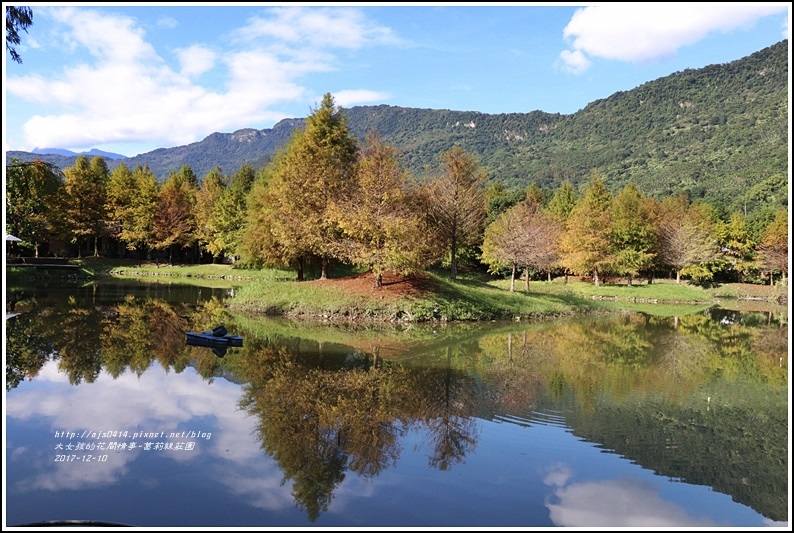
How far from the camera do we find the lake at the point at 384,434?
305 inches

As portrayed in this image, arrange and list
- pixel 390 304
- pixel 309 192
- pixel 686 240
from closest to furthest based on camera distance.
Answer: pixel 390 304, pixel 309 192, pixel 686 240

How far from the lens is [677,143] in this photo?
135 meters

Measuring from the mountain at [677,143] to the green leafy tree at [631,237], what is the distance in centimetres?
2142

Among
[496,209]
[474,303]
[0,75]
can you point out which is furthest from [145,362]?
[496,209]

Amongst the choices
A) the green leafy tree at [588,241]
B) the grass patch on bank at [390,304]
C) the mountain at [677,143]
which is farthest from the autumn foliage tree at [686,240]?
the grass patch on bank at [390,304]

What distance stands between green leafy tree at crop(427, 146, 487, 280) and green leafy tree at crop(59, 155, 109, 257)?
40.2 metres

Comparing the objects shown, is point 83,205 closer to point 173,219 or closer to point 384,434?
point 173,219

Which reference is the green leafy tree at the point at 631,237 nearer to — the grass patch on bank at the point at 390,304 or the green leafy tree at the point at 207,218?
the grass patch on bank at the point at 390,304

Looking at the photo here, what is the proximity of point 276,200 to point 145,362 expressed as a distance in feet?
66.7

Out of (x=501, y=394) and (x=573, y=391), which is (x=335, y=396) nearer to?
(x=501, y=394)

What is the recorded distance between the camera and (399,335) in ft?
75.4

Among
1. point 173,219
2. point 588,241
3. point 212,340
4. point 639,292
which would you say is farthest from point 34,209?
point 639,292

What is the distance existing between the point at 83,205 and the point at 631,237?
55222 millimetres

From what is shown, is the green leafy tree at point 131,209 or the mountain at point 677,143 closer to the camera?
the green leafy tree at point 131,209
